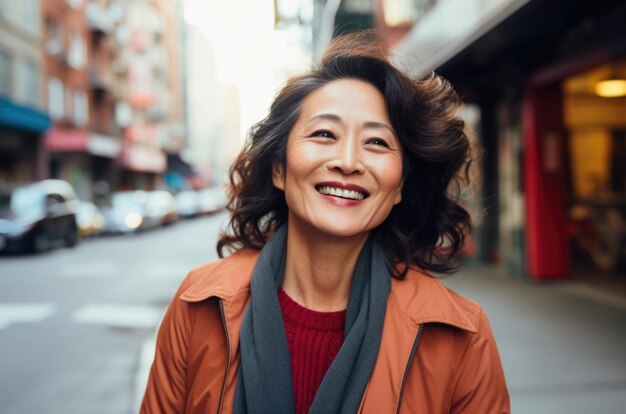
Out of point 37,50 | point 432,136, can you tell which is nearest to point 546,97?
point 432,136

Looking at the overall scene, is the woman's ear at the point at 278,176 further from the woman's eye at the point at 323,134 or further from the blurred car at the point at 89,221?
the blurred car at the point at 89,221

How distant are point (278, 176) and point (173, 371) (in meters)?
0.82

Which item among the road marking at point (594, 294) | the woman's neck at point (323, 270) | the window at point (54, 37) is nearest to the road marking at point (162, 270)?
the road marking at point (594, 294)

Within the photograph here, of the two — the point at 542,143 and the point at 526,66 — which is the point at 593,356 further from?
the point at 526,66

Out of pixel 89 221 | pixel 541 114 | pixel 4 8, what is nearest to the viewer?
pixel 541 114

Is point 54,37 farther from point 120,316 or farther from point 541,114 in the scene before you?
point 541,114

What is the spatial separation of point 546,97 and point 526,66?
23.3 inches

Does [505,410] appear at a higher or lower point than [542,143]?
lower

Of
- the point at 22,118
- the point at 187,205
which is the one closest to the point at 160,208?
the point at 22,118

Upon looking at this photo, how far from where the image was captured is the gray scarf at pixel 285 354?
70.0 inches

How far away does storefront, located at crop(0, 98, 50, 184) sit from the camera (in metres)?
23.1

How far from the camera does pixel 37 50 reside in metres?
26.5

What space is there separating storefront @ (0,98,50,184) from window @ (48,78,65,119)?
255 cm

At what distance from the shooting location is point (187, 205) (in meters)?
37.5
